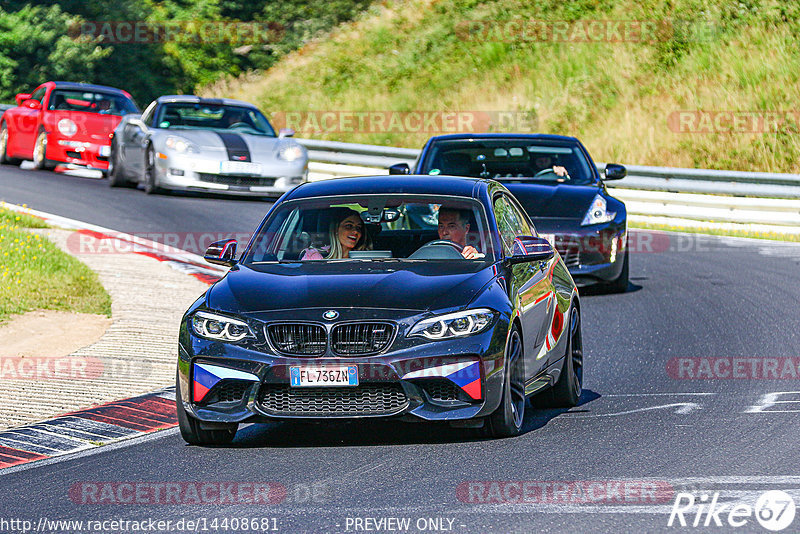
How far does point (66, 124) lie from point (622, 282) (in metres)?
12.9

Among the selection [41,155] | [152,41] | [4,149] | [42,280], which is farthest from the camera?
[152,41]

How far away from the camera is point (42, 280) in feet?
45.6

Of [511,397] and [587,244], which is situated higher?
[511,397]

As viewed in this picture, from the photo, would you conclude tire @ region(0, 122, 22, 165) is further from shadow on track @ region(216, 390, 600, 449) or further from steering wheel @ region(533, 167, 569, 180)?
shadow on track @ region(216, 390, 600, 449)

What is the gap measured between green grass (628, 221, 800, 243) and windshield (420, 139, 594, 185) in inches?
240

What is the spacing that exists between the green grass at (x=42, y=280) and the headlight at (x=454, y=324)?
5855mm

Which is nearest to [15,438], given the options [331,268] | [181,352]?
[181,352]

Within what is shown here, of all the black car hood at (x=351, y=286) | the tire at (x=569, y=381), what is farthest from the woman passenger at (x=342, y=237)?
the tire at (x=569, y=381)
